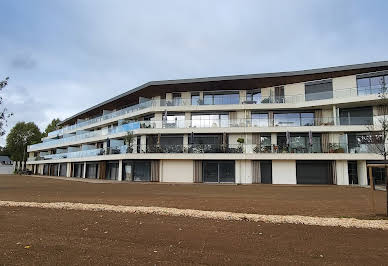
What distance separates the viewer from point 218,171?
31484 mm

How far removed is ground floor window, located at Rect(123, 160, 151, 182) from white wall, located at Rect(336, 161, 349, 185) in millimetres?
17980

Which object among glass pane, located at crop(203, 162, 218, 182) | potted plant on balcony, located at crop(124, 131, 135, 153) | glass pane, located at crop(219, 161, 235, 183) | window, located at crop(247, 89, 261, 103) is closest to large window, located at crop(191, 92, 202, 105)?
window, located at crop(247, 89, 261, 103)

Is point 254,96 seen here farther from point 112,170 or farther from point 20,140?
point 20,140

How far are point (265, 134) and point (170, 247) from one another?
26.4 metres

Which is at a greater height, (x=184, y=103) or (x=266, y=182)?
(x=184, y=103)

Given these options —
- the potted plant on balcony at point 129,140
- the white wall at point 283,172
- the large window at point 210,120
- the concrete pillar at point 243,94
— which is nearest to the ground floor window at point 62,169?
the potted plant on balcony at point 129,140

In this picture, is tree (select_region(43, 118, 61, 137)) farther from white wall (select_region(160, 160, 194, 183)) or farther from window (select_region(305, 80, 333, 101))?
window (select_region(305, 80, 333, 101))

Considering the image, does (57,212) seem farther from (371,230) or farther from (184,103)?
(184,103)

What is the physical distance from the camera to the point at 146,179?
32969 millimetres

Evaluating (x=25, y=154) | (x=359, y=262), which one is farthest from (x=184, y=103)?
(x=25, y=154)

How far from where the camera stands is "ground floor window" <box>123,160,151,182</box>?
33.1 m

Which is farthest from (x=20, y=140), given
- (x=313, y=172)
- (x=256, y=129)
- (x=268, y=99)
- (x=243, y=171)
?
(x=313, y=172)

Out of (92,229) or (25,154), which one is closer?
(92,229)

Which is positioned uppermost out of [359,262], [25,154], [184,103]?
[184,103]
